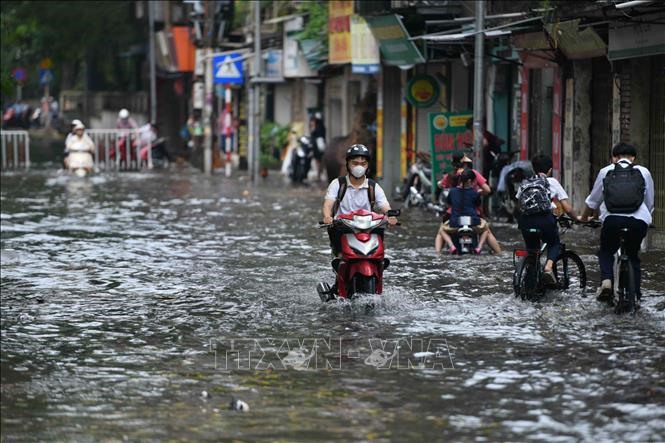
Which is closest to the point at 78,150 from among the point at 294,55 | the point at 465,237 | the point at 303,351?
the point at 294,55

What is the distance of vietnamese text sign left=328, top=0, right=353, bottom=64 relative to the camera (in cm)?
3772

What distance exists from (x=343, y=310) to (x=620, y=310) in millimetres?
2340

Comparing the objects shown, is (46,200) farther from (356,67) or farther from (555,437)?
(555,437)

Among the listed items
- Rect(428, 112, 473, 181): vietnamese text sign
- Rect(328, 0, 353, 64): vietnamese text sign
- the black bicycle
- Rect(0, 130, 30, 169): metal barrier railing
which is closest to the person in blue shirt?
the black bicycle

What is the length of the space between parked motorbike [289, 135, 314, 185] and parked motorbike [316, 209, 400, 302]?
25805mm

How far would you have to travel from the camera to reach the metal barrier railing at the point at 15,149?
48975 mm

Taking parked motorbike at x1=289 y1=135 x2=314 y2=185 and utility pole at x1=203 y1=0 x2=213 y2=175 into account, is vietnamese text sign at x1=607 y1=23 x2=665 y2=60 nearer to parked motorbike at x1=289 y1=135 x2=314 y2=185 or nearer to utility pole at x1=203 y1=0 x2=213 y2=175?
parked motorbike at x1=289 y1=135 x2=314 y2=185

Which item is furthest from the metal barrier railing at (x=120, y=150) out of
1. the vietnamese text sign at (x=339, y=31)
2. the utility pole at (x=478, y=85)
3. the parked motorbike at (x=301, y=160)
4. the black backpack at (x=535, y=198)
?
the black backpack at (x=535, y=198)

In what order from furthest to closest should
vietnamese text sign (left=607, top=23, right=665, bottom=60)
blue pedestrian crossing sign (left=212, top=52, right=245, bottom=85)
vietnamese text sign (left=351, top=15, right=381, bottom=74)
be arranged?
blue pedestrian crossing sign (left=212, top=52, right=245, bottom=85) → vietnamese text sign (left=351, top=15, right=381, bottom=74) → vietnamese text sign (left=607, top=23, right=665, bottom=60)

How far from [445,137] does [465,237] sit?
8.80 m

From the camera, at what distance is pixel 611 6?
1908 centimetres

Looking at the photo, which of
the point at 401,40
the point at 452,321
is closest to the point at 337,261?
the point at 452,321

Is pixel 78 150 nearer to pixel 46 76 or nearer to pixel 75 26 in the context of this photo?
pixel 75 26

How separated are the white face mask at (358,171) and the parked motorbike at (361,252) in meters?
0.39
